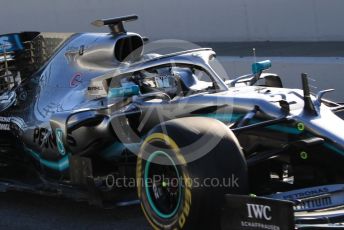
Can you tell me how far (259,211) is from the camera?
4.03 metres

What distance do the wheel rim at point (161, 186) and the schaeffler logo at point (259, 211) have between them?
0.70m

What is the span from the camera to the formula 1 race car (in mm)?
4383

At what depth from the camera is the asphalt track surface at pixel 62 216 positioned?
18.7 ft

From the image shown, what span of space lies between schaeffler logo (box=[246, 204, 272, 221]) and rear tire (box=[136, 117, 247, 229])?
313mm

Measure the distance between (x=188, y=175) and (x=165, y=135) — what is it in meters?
0.39

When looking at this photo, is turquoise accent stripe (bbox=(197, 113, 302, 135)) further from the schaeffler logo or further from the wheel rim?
the schaeffler logo

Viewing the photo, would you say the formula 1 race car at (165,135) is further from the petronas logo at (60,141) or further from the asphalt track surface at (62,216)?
the asphalt track surface at (62,216)

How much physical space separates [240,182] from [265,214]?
467 mm

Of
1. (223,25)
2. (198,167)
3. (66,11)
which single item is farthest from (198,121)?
(66,11)

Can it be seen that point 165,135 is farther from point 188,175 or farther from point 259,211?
point 259,211

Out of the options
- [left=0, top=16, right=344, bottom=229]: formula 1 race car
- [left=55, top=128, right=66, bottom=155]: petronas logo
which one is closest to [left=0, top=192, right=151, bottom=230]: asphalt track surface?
[left=0, top=16, right=344, bottom=229]: formula 1 race car

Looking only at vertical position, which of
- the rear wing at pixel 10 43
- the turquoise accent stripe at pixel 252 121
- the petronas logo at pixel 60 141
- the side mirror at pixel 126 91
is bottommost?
the petronas logo at pixel 60 141

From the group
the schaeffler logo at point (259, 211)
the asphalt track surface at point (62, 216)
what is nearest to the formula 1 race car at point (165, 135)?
the schaeffler logo at point (259, 211)

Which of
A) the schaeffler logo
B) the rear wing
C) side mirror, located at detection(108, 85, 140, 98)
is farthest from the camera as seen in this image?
the rear wing
